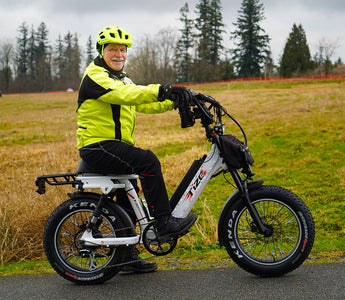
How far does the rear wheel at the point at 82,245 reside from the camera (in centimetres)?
417

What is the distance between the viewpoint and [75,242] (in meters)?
4.32

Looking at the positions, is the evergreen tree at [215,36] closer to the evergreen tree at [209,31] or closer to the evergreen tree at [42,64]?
the evergreen tree at [209,31]

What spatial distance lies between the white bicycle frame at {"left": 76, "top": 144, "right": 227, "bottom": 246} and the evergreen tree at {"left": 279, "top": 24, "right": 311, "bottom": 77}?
7007 cm

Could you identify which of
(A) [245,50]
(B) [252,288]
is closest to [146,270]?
(B) [252,288]

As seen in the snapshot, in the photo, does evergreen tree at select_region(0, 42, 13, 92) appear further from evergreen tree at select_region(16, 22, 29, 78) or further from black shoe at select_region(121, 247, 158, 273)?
black shoe at select_region(121, 247, 158, 273)

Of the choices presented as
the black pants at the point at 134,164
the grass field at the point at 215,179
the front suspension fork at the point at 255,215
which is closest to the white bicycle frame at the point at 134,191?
the black pants at the point at 134,164

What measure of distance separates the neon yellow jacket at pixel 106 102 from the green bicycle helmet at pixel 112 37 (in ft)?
0.53

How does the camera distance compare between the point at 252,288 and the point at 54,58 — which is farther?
the point at 54,58

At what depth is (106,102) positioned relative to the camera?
3.96 metres

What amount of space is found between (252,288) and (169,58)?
62414 mm

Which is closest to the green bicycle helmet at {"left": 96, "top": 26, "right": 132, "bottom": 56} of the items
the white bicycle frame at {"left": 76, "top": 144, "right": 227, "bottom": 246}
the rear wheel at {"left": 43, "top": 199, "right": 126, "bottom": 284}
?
the white bicycle frame at {"left": 76, "top": 144, "right": 227, "bottom": 246}

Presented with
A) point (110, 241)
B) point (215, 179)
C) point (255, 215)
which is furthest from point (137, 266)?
point (215, 179)

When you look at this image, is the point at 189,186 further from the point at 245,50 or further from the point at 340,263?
the point at 245,50

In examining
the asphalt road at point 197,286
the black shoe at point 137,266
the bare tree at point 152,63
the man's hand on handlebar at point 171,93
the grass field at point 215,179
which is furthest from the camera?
the bare tree at point 152,63
